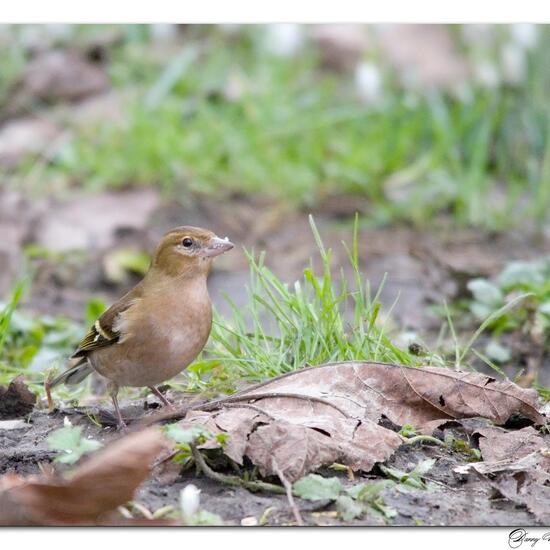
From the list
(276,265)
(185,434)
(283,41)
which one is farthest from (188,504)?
(283,41)

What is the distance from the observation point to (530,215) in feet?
30.8

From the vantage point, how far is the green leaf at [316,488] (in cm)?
416

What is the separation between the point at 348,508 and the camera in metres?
4.08

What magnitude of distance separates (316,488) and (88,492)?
2.68 ft

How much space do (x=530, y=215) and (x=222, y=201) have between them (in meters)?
2.46

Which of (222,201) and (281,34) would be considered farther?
(281,34)

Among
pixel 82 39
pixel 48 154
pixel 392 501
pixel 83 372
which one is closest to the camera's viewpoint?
pixel 392 501

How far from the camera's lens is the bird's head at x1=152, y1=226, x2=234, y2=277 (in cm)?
557

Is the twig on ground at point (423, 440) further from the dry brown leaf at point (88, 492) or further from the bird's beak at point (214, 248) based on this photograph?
the bird's beak at point (214, 248)

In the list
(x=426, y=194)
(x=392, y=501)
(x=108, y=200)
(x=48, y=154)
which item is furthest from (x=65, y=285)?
(x=392, y=501)

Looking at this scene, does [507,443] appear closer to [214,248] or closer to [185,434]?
[185,434]

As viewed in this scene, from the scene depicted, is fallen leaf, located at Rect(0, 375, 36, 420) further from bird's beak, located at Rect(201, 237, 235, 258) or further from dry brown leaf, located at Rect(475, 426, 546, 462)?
dry brown leaf, located at Rect(475, 426, 546, 462)

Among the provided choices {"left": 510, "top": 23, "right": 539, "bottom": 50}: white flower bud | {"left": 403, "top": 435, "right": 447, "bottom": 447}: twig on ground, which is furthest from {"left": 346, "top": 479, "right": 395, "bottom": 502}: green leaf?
{"left": 510, "top": 23, "right": 539, "bottom": 50}: white flower bud

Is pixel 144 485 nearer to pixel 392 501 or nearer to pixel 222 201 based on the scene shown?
pixel 392 501
